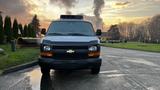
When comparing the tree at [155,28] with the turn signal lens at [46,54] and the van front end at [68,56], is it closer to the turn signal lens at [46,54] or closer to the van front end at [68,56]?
the van front end at [68,56]

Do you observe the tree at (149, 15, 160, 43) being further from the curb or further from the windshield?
the windshield

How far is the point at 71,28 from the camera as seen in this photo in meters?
14.3

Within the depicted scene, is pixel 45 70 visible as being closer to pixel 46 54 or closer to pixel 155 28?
pixel 46 54

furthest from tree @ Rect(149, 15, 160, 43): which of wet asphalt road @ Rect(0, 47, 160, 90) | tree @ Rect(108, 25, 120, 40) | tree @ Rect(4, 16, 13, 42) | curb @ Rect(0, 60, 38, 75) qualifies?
wet asphalt road @ Rect(0, 47, 160, 90)

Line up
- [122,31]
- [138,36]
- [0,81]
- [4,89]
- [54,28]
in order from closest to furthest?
1. [4,89]
2. [0,81]
3. [54,28]
4. [138,36]
5. [122,31]

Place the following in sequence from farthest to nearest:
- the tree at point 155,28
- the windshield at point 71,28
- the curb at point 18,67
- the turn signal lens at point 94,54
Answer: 1. the tree at point 155,28
2. the curb at point 18,67
3. the windshield at point 71,28
4. the turn signal lens at point 94,54

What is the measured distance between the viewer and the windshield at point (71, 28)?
45.9 feet

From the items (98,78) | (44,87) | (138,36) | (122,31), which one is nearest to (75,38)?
(98,78)

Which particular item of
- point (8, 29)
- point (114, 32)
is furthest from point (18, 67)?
point (114, 32)

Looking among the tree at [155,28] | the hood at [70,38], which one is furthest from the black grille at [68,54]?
the tree at [155,28]

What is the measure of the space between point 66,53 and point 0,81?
2344mm

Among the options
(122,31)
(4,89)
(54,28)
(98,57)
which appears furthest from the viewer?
(122,31)

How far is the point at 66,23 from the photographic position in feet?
48.1

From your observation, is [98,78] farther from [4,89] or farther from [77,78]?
[4,89]
